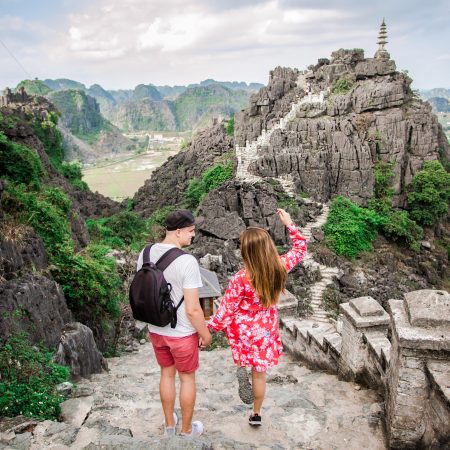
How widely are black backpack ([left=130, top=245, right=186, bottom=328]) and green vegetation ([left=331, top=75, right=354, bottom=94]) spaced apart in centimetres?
3134

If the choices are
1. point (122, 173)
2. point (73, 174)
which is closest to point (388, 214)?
point (73, 174)

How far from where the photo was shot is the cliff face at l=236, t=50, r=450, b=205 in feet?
90.8

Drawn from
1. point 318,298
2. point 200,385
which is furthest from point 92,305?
point 318,298

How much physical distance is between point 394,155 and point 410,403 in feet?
88.9

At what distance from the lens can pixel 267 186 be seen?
84.2ft

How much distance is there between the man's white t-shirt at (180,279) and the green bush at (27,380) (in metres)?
1.87

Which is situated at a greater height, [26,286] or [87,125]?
[87,125]

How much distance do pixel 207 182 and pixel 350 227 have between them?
11.5m

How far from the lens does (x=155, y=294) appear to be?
3.20 meters

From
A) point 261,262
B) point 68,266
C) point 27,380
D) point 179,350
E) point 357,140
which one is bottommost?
point 27,380

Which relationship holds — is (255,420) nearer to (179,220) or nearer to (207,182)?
(179,220)

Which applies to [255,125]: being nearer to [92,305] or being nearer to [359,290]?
[359,290]

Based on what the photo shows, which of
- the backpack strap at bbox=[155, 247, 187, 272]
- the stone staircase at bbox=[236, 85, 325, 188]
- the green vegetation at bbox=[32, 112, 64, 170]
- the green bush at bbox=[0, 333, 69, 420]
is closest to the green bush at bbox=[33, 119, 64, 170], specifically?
the green vegetation at bbox=[32, 112, 64, 170]

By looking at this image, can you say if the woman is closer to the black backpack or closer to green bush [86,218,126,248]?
the black backpack
